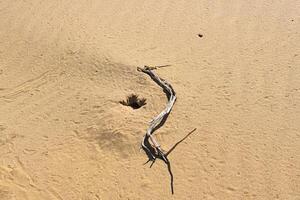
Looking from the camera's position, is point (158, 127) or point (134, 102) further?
point (134, 102)

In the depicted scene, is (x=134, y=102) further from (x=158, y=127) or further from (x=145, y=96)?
(x=158, y=127)

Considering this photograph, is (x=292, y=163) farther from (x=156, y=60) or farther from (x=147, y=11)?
(x=147, y=11)

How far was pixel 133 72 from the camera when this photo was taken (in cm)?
574

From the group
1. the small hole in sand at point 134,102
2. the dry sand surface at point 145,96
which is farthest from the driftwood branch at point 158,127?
the small hole in sand at point 134,102

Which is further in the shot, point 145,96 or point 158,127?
point 145,96

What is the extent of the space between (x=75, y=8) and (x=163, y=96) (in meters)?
2.57

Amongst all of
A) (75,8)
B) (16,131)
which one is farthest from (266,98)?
(75,8)

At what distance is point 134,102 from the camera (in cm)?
541

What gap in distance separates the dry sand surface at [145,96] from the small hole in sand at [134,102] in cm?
10

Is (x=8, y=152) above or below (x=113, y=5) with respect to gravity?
below

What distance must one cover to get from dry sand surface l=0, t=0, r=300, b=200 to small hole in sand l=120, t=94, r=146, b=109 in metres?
0.10

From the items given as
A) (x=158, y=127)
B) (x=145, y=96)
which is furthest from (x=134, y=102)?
(x=158, y=127)

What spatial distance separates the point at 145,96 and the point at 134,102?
0.50ft

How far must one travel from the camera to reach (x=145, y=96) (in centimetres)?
540
